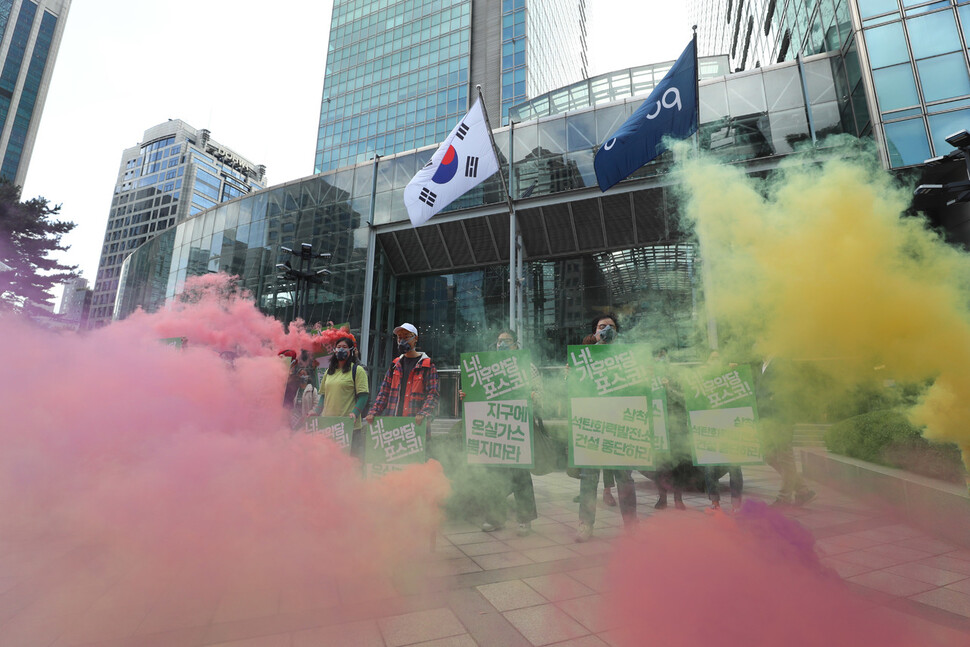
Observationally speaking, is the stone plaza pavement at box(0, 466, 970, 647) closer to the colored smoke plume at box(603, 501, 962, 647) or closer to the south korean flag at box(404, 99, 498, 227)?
the colored smoke plume at box(603, 501, 962, 647)

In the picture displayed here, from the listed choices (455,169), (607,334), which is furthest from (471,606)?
(455,169)

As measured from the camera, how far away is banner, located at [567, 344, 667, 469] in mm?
3711

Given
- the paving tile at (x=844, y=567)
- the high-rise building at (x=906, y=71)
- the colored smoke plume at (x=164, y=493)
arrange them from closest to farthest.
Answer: the colored smoke plume at (x=164, y=493), the paving tile at (x=844, y=567), the high-rise building at (x=906, y=71)

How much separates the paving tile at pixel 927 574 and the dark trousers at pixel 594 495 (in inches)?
68.3

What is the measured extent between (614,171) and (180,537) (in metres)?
8.00

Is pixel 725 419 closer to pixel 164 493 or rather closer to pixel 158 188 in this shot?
pixel 164 493

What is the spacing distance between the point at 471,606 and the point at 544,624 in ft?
1.53

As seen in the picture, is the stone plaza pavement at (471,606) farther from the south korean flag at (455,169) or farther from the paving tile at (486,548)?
the south korean flag at (455,169)

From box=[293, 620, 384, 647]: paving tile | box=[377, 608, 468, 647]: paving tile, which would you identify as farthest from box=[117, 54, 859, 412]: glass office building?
box=[293, 620, 384, 647]: paving tile

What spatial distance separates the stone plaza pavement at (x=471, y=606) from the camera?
7.47 ft

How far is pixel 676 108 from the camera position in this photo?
7.88 meters

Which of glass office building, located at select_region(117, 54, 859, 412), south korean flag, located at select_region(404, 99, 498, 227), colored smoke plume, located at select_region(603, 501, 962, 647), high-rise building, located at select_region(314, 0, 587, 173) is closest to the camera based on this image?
colored smoke plume, located at select_region(603, 501, 962, 647)

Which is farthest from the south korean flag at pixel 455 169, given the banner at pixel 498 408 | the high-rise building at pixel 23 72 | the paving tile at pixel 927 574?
the high-rise building at pixel 23 72

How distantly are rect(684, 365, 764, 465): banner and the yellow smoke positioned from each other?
386 millimetres
